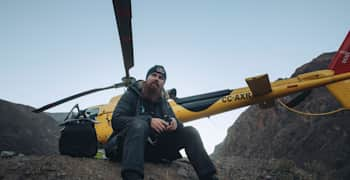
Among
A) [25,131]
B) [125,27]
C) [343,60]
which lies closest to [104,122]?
[125,27]

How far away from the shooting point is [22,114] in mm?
28438

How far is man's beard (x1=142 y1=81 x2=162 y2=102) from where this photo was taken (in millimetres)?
3604

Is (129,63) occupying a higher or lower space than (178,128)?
higher

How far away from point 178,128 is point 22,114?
3057 cm

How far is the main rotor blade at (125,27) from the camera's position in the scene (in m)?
4.43

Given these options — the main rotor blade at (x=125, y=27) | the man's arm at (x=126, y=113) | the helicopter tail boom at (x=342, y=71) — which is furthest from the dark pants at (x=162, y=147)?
the helicopter tail boom at (x=342, y=71)

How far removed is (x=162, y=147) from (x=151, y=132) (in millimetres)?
553

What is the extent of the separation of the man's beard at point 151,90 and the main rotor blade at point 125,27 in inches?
65.1

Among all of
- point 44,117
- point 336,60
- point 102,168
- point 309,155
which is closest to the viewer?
point 102,168

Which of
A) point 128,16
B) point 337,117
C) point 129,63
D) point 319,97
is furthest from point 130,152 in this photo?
point 319,97

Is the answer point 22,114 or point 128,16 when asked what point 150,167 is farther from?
point 22,114

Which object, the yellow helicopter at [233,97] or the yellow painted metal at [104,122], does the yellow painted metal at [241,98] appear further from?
the yellow painted metal at [104,122]

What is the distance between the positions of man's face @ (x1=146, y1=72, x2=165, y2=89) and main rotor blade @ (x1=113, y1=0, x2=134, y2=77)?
157cm

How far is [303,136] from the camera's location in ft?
41.1
